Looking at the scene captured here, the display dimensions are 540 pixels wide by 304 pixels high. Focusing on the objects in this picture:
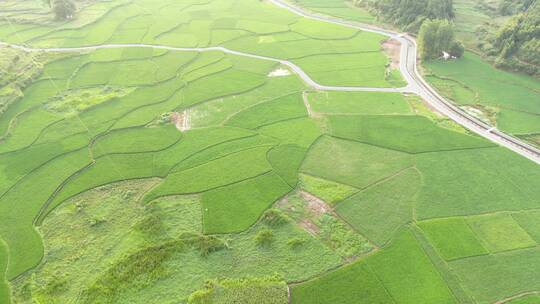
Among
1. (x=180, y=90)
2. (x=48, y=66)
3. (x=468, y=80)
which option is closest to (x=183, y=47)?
(x=180, y=90)

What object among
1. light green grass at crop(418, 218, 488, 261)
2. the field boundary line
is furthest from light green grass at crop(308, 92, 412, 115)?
the field boundary line

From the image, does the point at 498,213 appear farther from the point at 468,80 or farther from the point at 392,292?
the point at 468,80

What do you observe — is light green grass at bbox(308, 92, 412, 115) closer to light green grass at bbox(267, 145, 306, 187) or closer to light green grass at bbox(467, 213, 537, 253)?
light green grass at bbox(267, 145, 306, 187)

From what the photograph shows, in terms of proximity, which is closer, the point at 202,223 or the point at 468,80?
the point at 202,223

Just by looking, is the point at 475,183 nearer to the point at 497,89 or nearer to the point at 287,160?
the point at 287,160

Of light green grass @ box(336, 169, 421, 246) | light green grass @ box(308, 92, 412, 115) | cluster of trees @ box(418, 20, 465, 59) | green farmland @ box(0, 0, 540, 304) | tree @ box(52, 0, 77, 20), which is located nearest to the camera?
green farmland @ box(0, 0, 540, 304)

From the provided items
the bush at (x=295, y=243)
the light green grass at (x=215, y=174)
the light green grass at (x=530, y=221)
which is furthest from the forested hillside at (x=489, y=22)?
the bush at (x=295, y=243)

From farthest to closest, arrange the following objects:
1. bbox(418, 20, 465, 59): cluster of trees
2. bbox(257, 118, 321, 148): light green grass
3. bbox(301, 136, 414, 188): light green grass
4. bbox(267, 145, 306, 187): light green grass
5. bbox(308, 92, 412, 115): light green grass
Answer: bbox(418, 20, 465, 59): cluster of trees → bbox(308, 92, 412, 115): light green grass → bbox(257, 118, 321, 148): light green grass → bbox(267, 145, 306, 187): light green grass → bbox(301, 136, 414, 188): light green grass

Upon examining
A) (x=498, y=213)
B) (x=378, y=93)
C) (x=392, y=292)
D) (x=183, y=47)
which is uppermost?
(x=183, y=47)
